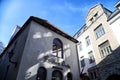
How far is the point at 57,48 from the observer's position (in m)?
9.73

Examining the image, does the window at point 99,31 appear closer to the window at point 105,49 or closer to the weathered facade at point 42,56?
the window at point 105,49

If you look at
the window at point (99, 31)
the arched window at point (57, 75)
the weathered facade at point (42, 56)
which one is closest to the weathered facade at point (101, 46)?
the window at point (99, 31)

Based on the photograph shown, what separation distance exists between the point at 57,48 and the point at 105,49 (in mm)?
7398

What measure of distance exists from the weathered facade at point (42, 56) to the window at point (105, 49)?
15.9 ft

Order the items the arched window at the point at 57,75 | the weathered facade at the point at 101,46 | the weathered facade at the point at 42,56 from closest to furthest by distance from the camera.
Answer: the weathered facade at the point at 42,56 < the arched window at the point at 57,75 < the weathered facade at the point at 101,46

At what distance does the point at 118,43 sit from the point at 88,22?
809 cm

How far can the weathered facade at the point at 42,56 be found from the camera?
6925 mm

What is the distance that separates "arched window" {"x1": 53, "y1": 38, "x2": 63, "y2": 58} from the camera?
943cm

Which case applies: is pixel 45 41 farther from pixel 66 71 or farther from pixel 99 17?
pixel 99 17

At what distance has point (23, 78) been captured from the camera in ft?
20.6

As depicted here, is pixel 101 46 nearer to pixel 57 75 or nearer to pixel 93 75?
pixel 93 75

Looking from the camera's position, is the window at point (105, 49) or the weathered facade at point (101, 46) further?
the window at point (105, 49)

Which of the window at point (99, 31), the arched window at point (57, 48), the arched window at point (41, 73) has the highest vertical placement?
the window at point (99, 31)

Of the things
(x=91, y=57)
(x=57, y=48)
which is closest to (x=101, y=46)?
(x=91, y=57)
